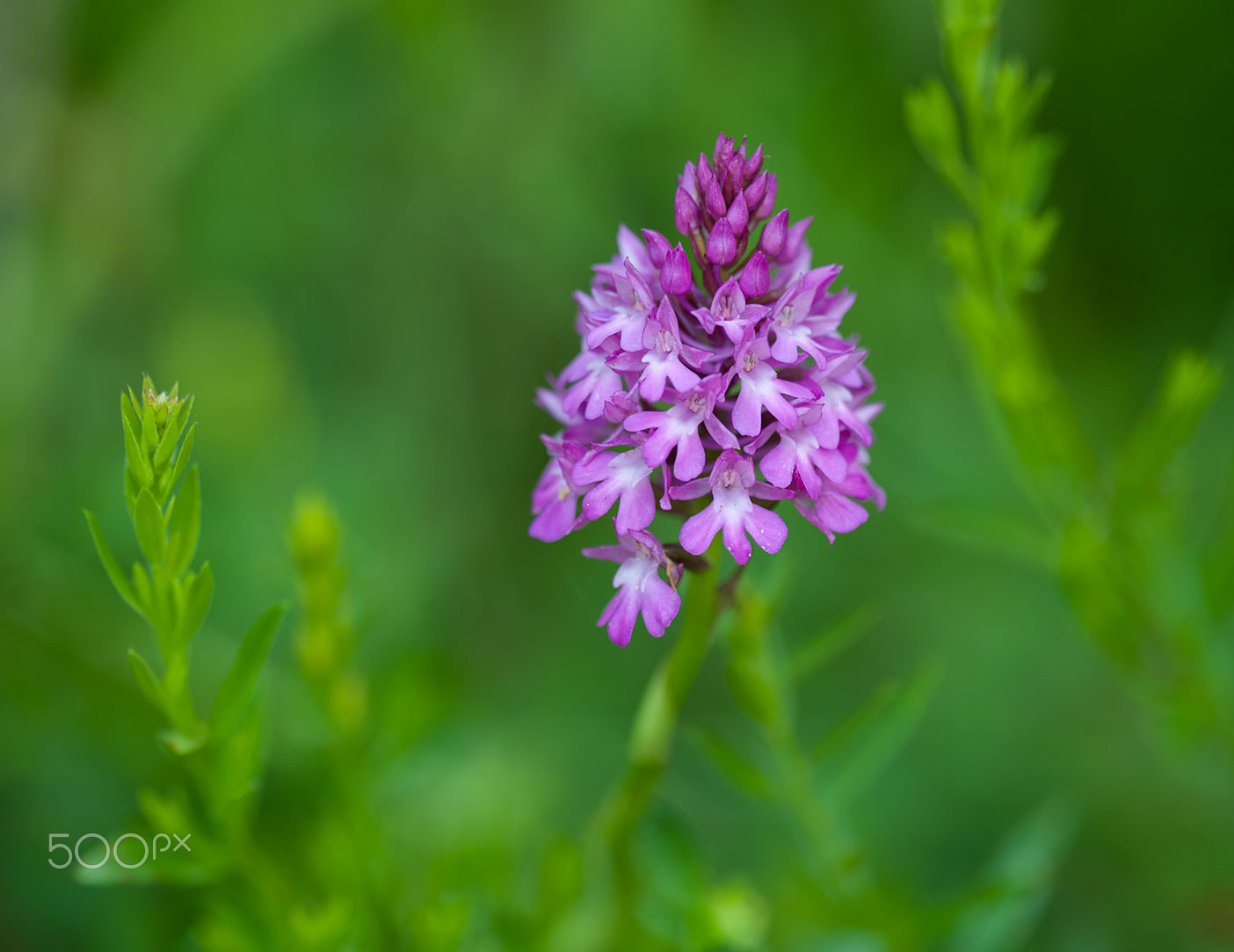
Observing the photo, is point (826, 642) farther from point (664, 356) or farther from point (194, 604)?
point (194, 604)

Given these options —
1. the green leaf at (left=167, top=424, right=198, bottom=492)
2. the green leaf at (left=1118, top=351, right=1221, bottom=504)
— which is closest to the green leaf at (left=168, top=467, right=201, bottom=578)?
the green leaf at (left=167, top=424, right=198, bottom=492)

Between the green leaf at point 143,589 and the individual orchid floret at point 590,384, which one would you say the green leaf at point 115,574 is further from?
the individual orchid floret at point 590,384

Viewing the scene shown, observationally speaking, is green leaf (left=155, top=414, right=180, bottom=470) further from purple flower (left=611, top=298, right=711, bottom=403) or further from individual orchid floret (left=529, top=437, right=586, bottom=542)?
purple flower (left=611, top=298, right=711, bottom=403)

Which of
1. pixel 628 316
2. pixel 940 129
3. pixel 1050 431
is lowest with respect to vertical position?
pixel 628 316

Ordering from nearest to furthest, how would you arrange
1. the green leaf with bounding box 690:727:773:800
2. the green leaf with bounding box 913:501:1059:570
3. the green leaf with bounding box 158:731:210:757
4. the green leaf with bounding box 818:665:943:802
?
1. the green leaf with bounding box 158:731:210:757
2. the green leaf with bounding box 690:727:773:800
3. the green leaf with bounding box 818:665:943:802
4. the green leaf with bounding box 913:501:1059:570

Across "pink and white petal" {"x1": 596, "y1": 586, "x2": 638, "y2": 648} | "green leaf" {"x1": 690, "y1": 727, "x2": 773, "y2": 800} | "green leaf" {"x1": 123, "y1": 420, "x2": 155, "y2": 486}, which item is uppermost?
"green leaf" {"x1": 690, "y1": 727, "x2": 773, "y2": 800}

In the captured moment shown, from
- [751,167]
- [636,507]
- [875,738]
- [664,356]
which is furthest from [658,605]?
[875,738]

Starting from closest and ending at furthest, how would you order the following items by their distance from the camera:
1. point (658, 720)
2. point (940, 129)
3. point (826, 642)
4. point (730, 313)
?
1. point (730, 313)
2. point (658, 720)
3. point (826, 642)
4. point (940, 129)
